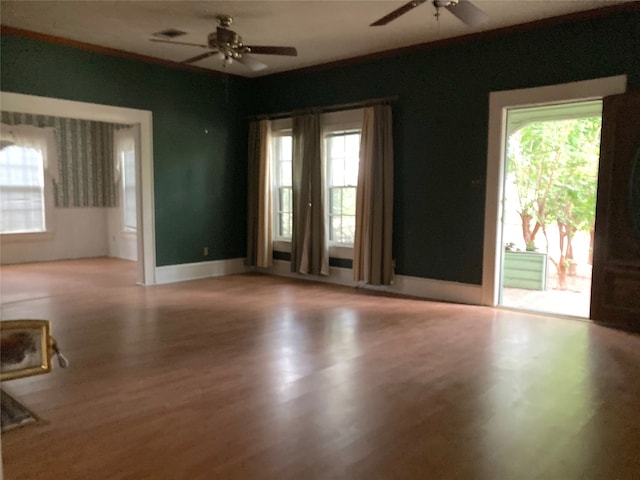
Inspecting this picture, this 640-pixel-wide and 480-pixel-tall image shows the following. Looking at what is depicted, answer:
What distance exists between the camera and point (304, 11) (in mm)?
4750

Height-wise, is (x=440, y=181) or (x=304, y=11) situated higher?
(x=304, y=11)

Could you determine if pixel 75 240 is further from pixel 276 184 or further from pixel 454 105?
pixel 454 105

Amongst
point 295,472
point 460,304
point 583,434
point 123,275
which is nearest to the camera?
point 295,472

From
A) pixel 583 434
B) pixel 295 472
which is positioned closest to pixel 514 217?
pixel 583 434

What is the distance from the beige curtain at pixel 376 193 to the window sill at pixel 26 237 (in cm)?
576

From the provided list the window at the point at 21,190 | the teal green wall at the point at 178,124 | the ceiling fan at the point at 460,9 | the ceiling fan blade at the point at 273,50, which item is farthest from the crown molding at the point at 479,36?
the window at the point at 21,190

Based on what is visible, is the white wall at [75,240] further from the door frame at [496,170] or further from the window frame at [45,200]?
the door frame at [496,170]

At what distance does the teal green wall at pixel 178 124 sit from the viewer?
5589mm

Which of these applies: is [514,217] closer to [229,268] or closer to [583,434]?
[229,268]

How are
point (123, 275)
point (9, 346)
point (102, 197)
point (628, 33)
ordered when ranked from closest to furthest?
point (9, 346) < point (628, 33) < point (123, 275) < point (102, 197)

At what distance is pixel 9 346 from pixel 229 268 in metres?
5.15

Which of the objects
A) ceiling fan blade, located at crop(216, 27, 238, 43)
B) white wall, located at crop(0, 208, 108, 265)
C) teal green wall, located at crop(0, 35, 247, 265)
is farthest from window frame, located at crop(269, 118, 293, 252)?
white wall, located at crop(0, 208, 108, 265)

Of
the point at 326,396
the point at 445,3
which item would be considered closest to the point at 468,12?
the point at 445,3

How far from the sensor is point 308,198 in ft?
22.6
